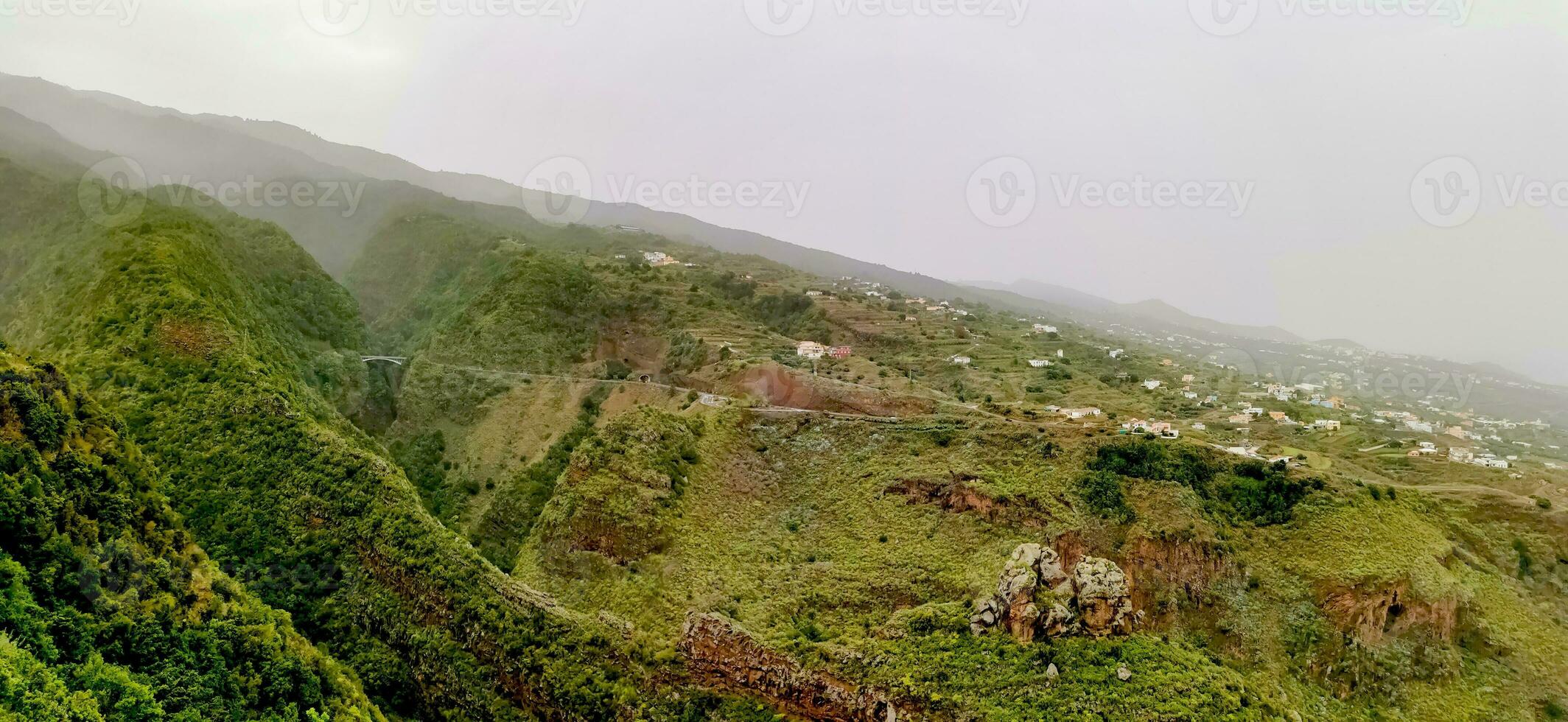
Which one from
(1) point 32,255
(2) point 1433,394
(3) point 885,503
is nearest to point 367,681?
(3) point 885,503

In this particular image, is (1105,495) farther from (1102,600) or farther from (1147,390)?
(1147,390)

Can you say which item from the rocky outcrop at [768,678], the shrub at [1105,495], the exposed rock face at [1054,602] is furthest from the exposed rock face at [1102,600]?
the rocky outcrop at [768,678]

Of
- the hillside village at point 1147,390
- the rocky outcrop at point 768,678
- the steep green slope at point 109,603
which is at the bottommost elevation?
the rocky outcrop at point 768,678

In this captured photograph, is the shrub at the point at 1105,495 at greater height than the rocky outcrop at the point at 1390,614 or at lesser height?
greater

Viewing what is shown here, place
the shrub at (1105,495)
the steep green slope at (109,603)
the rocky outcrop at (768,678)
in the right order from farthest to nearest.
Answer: the shrub at (1105,495) < the rocky outcrop at (768,678) < the steep green slope at (109,603)

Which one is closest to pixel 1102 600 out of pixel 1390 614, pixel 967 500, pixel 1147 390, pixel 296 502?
pixel 967 500

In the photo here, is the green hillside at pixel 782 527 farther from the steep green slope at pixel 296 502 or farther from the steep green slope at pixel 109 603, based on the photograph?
the steep green slope at pixel 109 603

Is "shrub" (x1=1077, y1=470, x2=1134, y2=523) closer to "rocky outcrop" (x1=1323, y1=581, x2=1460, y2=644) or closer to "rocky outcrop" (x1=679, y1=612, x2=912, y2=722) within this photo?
"rocky outcrop" (x1=1323, y1=581, x2=1460, y2=644)
